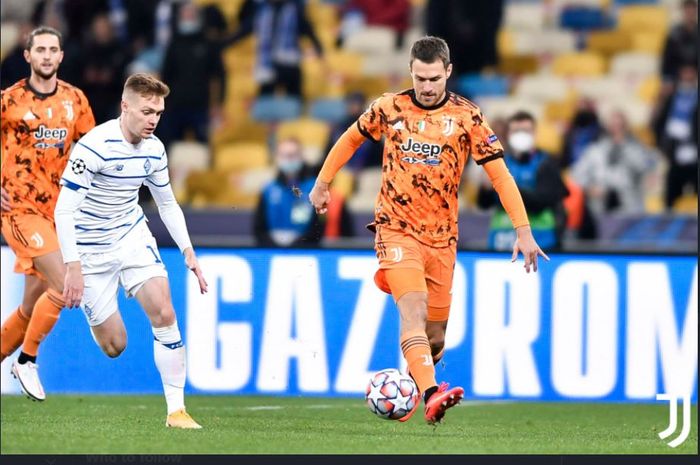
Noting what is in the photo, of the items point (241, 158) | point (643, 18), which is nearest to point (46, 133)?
point (241, 158)

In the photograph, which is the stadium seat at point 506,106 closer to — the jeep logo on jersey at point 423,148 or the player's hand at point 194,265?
the jeep logo on jersey at point 423,148

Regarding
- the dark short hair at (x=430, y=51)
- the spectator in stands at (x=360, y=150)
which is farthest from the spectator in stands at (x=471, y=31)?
the dark short hair at (x=430, y=51)

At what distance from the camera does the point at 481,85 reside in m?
17.9

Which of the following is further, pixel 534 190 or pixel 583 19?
pixel 583 19

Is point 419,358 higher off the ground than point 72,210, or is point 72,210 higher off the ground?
point 72,210

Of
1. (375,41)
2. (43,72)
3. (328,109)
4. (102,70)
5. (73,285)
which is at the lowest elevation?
(73,285)

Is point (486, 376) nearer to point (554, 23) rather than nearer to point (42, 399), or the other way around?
point (42, 399)

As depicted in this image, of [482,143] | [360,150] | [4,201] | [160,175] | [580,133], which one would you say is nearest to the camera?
[482,143]

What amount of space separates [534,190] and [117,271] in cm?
418

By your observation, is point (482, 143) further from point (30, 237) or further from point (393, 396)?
point (30, 237)

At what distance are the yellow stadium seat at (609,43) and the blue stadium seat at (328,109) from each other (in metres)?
3.29

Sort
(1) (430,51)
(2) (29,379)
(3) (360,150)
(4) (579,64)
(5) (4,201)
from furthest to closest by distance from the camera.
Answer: (4) (579,64)
(3) (360,150)
(2) (29,379)
(5) (4,201)
(1) (430,51)

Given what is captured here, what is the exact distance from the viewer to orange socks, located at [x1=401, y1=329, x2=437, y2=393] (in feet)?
28.4

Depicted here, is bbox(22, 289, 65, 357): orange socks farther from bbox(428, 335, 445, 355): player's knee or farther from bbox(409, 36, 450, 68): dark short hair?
bbox(409, 36, 450, 68): dark short hair
